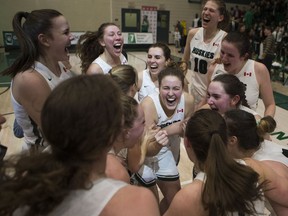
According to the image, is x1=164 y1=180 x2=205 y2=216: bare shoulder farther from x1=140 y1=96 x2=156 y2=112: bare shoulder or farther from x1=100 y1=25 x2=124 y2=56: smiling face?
x1=100 y1=25 x2=124 y2=56: smiling face

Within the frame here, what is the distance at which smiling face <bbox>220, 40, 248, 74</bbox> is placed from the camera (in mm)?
2551

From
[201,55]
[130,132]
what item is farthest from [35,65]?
[201,55]

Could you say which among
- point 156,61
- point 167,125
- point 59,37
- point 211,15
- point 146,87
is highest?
point 211,15

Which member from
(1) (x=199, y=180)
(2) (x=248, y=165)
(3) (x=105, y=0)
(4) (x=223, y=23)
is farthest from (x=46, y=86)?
(3) (x=105, y=0)

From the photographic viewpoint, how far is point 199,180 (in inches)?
54.5

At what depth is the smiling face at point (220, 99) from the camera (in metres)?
2.34

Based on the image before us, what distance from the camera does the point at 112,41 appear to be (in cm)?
319

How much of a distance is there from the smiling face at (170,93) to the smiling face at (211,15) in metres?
1.09

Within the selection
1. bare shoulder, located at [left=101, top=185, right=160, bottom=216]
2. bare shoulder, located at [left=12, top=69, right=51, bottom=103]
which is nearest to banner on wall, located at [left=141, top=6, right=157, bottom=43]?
bare shoulder, located at [left=12, top=69, right=51, bottom=103]

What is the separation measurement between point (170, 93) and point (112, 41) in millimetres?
1059

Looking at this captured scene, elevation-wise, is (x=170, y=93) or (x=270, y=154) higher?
(x=170, y=93)

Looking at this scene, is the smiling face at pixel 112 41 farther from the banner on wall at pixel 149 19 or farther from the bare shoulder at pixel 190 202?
the banner on wall at pixel 149 19

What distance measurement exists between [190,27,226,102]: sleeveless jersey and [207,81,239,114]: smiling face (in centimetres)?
107

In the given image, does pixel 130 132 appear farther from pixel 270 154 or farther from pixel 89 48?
pixel 89 48
